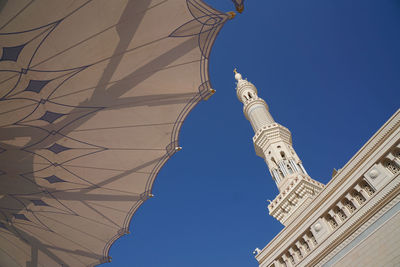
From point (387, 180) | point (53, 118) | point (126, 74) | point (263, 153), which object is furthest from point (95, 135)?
point (263, 153)

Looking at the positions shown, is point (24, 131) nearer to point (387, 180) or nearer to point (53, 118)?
point (53, 118)

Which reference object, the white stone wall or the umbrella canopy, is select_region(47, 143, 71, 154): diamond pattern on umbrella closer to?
the umbrella canopy

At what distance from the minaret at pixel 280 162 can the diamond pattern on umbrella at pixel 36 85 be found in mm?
12651

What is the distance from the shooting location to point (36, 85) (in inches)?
255

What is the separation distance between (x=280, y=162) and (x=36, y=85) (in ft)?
53.8

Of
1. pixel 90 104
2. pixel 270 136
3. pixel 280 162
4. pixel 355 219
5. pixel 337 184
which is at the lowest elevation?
pixel 355 219

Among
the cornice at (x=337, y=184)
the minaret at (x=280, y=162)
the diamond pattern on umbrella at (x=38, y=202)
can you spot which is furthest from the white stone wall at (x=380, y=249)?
the diamond pattern on umbrella at (x=38, y=202)

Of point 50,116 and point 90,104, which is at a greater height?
point 50,116

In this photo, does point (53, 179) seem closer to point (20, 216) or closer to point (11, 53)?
point (20, 216)

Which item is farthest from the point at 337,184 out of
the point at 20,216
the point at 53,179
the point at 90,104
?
the point at 20,216

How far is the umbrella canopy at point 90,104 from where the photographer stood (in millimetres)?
5832

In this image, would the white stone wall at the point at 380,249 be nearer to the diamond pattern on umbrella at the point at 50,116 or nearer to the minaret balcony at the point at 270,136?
the diamond pattern on umbrella at the point at 50,116

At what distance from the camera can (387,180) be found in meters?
6.64

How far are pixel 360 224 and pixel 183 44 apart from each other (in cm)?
580
